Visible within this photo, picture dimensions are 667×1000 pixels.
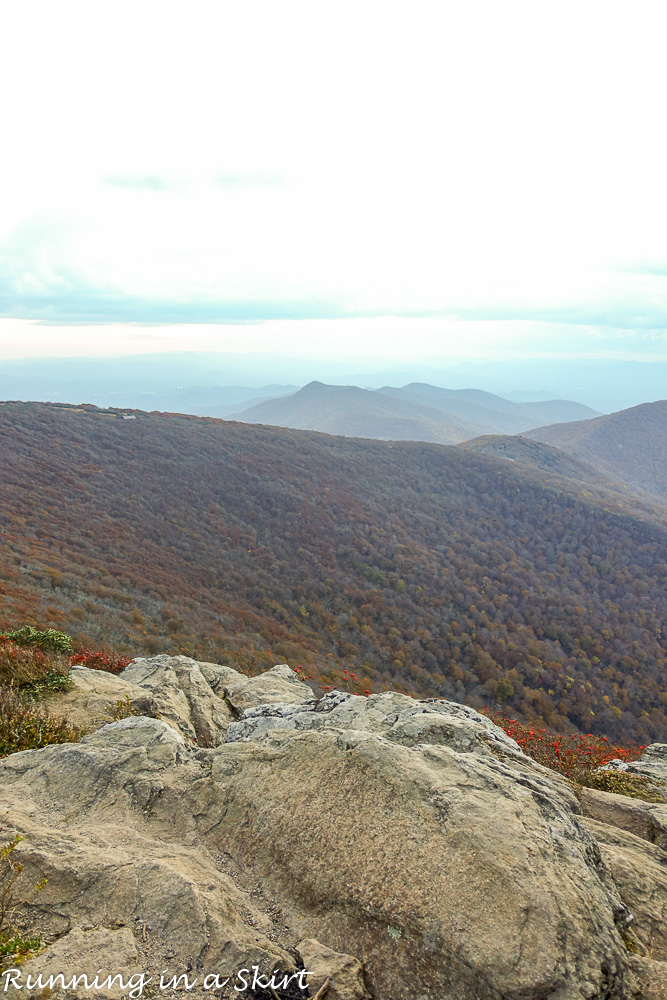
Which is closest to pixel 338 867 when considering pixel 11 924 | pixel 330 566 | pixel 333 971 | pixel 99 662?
pixel 333 971

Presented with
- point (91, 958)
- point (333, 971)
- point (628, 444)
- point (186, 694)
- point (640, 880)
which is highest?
point (91, 958)

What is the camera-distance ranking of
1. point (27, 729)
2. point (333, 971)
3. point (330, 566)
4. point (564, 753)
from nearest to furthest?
point (333, 971)
point (27, 729)
point (564, 753)
point (330, 566)

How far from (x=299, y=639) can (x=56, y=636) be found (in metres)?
17.6

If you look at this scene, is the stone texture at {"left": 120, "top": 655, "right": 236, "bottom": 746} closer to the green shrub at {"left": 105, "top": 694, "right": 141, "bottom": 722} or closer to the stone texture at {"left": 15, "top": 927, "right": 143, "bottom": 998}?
the green shrub at {"left": 105, "top": 694, "right": 141, "bottom": 722}

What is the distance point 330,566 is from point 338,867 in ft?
111

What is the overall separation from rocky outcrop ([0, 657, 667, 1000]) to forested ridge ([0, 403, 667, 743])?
10.3 m

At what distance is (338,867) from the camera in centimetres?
399

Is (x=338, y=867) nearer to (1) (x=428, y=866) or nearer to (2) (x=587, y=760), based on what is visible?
(1) (x=428, y=866)

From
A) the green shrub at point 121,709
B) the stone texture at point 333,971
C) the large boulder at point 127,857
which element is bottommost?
the green shrub at point 121,709

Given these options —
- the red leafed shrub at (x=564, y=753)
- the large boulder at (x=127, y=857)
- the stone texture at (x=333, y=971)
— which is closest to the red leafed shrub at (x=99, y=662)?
the large boulder at (x=127, y=857)

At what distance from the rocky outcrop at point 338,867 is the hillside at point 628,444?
146 metres

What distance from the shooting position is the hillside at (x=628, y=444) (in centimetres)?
13700

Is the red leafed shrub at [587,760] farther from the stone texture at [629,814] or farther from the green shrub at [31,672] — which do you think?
the green shrub at [31,672]

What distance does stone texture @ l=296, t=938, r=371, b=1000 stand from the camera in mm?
3166
